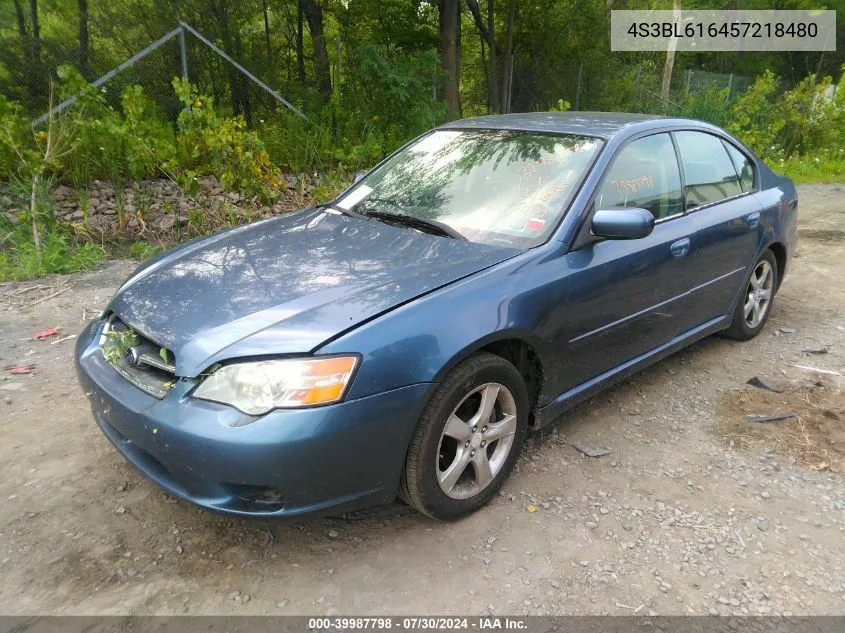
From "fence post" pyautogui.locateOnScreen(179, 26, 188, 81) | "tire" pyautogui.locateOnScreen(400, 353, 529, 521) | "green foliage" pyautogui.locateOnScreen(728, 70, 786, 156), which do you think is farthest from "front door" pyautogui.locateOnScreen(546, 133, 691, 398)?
"green foliage" pyautogui.locateOnScreen(728, 70, 786, 156)

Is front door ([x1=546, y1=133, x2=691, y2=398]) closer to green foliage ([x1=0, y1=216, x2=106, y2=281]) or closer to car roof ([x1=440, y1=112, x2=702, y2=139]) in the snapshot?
car roof ([x1=440, y1=112, x2=702, y2=139])

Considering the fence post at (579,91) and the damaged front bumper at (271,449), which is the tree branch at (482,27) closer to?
the fence post at (579,91)

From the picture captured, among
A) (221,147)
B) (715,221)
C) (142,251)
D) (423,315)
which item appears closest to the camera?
(423,315)

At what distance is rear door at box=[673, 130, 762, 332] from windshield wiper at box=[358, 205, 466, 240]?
1.46 m

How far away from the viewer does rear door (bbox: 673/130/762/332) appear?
363 cm

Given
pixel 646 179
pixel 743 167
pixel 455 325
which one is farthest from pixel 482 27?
pixel 455 325

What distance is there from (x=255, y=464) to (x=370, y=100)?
8.06 meters

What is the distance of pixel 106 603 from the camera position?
84.6 inches

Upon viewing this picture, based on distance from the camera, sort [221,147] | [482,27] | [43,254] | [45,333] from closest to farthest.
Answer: [45,333] → [43,254] → [221,147] → [482,27]

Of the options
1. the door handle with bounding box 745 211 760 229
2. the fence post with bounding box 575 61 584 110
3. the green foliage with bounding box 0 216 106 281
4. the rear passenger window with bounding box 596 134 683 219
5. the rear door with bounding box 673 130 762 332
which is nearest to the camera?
the rear passenger window with bounding box 596 134 683 219

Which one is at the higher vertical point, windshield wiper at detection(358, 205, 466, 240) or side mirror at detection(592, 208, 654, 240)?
side mirror at detection(592, 208, 654, 240)

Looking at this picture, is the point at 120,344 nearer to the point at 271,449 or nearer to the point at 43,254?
the point at 271,449

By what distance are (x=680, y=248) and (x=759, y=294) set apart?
1.50 m

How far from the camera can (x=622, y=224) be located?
109 inches
